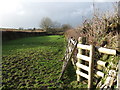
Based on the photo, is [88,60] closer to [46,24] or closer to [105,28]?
[105,28]

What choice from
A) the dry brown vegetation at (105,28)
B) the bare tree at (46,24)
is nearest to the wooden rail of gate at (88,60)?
the dry brown vegetation at (105,28)

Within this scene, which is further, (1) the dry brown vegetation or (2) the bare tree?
(2) the bare tree

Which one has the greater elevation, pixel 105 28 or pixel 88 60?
pixel 105 28

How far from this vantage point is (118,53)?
3.64m

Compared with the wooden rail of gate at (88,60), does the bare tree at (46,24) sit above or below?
above

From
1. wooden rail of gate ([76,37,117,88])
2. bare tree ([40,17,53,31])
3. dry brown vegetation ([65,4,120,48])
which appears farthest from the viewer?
bare tree ([40,17,53,31])

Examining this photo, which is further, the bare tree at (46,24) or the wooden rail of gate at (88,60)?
the bare tree at (46,24)

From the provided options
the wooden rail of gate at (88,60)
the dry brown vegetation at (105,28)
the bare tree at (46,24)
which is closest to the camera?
the wooden rail of gate at (88,60)

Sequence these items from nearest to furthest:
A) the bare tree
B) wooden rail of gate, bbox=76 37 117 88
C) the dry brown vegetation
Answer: wooden rail of gate, bbox=76 37 117 88 → the dry brown vegetation → the bare tree

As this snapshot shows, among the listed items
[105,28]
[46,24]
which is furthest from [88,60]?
[46,24]

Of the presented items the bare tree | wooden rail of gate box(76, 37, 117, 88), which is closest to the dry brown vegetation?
wooden rail of gate box(76, 37, 117, 88)

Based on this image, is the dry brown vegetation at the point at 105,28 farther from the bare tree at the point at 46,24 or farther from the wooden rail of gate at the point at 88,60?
the bare tree at the point at 46,24

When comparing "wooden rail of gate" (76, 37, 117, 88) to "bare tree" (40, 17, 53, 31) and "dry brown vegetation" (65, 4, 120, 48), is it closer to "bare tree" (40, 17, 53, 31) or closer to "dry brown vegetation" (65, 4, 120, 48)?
"dry brown vegetation" (65, 4, 120, 48)

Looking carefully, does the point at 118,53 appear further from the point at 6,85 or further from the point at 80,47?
the point at 6,85
